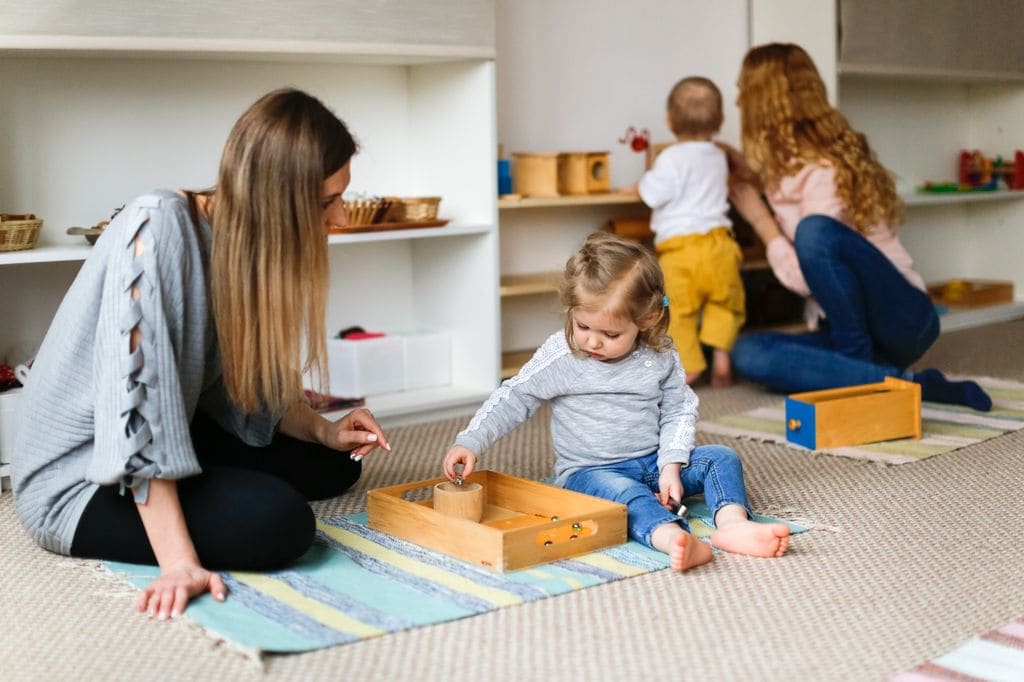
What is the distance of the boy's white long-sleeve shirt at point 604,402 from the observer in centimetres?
212

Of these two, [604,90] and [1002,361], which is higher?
[604,90]

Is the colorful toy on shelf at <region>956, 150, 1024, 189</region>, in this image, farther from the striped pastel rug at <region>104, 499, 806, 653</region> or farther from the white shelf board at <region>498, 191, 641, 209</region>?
Answer: the striped pastel rug at <region>104, 499, 806, 653</region>

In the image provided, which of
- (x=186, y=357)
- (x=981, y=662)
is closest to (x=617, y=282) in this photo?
(x=186, y=357)

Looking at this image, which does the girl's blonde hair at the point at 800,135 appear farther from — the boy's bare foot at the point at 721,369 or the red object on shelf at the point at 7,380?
the red object on shelf at the point at 7,380

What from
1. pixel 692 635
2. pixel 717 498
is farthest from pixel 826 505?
pixel 692 635

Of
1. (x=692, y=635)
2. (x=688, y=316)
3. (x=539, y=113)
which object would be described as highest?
(x=539, y=113)

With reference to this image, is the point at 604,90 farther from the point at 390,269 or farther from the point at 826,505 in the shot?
the point at 826,505

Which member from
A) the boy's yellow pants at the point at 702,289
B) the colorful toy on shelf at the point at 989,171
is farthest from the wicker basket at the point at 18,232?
the colorful toy on shelf at the point at 989,171

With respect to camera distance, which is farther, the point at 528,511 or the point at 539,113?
the point at 539,113

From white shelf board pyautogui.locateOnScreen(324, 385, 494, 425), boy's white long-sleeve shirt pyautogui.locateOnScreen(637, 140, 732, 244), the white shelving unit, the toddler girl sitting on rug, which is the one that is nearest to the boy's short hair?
boy's white long-sleeve shirt pyautogui.locateOnScreen(637, 140, 732, 244)

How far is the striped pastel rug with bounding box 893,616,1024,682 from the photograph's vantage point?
1447 millimetres

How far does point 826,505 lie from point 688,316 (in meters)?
1.20

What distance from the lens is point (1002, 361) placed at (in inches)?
148

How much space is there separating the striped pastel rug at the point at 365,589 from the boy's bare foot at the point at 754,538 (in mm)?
90
